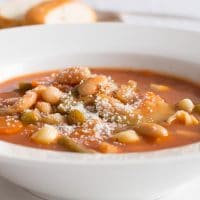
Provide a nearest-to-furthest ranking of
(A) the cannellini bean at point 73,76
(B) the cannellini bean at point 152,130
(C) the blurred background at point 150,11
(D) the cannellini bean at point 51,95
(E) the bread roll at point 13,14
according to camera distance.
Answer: (B) the cannellini bean at point 152,130 → (D) the cannellini bean at point 51,95 → (A) the cannellini bean at point 73,76 → (E) the bread roll at point 13,14 → (C) the blurred background at point 150,11

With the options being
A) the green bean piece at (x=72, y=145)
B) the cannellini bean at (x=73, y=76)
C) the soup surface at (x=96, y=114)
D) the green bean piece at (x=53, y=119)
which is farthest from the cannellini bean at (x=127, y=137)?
the cannellini bean at (x=73, y=76)

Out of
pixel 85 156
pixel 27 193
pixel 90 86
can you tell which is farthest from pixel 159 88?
pixel 85 156

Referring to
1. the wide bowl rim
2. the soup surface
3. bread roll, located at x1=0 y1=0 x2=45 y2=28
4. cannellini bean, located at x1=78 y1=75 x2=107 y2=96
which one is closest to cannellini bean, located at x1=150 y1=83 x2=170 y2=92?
the soup surface

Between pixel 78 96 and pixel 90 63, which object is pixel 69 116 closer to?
pixel 78 96

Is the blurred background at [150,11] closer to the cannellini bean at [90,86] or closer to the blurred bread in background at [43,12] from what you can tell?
the blurred bread in background at [43,12]

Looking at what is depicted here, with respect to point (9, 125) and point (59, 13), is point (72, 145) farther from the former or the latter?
point (59, 13)

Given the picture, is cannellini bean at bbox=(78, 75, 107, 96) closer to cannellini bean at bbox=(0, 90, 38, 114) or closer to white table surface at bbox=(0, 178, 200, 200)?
cannellini bean at bbox=(0, 90, 38, 114)
